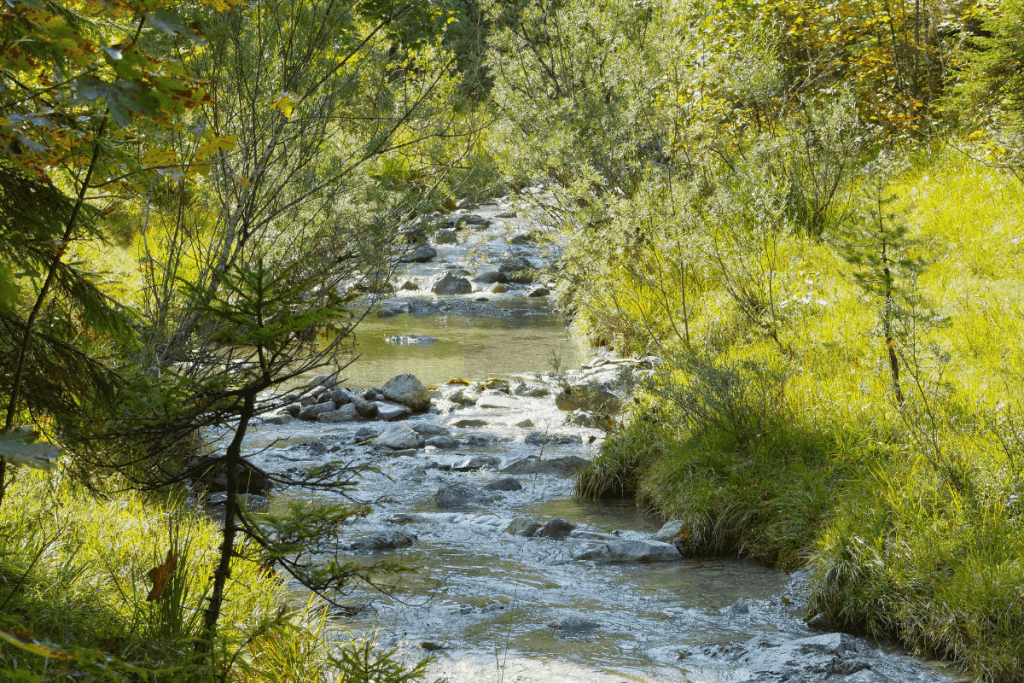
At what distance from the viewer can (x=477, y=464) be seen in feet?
24.5

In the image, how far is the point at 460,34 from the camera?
6.89 metres

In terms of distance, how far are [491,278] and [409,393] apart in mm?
8617

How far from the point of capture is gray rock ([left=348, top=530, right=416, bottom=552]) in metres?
5.38

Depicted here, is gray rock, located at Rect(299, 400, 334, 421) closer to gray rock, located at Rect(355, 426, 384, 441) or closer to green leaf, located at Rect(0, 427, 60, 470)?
gray rock, located at Rect(355, 426, 384, 441)

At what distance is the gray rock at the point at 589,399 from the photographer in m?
8.80

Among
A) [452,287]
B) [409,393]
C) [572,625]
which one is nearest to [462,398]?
[409,393]

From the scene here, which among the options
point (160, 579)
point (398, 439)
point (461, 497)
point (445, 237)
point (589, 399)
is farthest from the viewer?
point (445, 237)

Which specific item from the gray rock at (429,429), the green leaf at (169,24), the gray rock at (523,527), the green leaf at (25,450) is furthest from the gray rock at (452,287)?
the green leaf at (25,450)

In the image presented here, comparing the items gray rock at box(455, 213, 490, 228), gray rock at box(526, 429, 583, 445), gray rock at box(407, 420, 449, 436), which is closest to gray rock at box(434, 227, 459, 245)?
gray rock at box(455, 213, 490, 228)

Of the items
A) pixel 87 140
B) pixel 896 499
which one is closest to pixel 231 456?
pixel 87 140

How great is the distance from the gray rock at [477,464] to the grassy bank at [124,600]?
3.33 meters

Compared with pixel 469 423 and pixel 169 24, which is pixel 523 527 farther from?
pixel 169 24

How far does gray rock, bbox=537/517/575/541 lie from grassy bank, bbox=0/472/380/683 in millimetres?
1988

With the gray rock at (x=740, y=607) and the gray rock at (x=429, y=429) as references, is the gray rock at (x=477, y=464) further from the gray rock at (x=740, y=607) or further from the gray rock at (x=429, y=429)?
the gray rock at (x=740, y=607)
